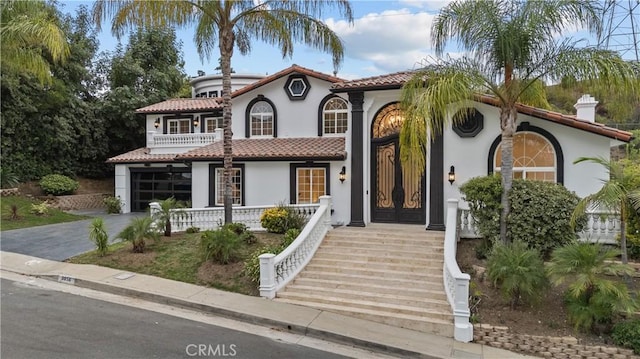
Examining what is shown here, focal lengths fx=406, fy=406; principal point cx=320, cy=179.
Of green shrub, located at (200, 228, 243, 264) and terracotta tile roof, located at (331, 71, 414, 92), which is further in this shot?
terracotta tile roof, located at (331, 71, 414, 92)

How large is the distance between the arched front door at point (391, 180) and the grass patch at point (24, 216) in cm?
1372

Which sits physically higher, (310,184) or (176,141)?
(176,141)

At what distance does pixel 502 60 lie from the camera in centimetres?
917

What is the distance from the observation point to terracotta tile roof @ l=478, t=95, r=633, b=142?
35.3 ft

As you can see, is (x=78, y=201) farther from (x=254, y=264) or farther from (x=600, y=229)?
(x=600, y=229)

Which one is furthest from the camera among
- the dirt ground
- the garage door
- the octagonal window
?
the garage door

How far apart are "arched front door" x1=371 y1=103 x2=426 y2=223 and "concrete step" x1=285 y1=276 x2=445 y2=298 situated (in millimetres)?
4190

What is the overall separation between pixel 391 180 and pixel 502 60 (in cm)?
526

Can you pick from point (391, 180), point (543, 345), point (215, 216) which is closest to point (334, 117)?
point (391, 180)

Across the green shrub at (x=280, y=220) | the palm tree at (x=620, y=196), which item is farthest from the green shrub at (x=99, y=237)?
the palm tree at (x=620, y=196)

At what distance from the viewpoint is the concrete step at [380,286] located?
28.9ft

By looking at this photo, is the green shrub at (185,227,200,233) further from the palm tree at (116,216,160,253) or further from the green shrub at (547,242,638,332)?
the green shrub at (547,242,638,332)

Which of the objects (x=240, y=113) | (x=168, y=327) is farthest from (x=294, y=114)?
(x=168, y=327)

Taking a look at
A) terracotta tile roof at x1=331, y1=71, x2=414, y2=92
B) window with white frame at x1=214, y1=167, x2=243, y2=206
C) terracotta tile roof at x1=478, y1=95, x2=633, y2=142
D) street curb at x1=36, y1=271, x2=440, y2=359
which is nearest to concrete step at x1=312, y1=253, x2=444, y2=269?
street curb at x1=36, y1=271, x2=440, y2=359
